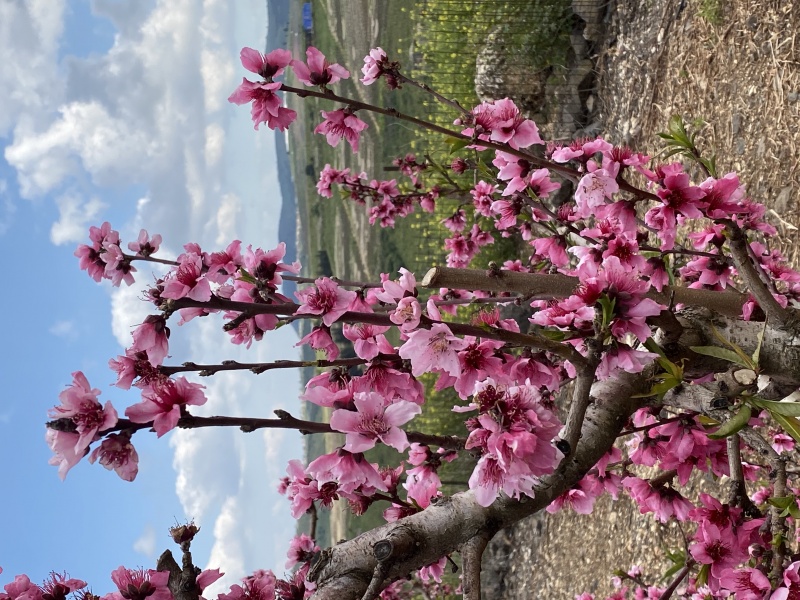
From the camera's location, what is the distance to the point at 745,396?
1.41 meters

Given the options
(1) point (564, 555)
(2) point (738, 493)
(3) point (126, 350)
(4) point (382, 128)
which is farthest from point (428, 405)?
(3) point (126, 350)

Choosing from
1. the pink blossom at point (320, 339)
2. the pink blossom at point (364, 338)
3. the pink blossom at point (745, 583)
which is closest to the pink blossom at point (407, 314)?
the pink blossom at point (364, 338)

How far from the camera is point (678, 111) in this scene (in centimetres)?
520

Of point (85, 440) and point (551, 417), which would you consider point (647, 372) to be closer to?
point (551, 417)

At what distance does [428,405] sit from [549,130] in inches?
162

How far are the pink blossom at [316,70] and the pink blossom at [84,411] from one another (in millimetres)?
1239

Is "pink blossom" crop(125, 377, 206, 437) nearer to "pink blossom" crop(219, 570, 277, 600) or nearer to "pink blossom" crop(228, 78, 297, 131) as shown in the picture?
"pink blossom" crop(219, 570, 277, 600)

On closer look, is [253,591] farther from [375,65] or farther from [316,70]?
[375,65]

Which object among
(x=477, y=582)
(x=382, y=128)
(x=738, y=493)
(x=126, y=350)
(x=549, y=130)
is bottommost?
(x=477, y=582)

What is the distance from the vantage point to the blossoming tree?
4.14 ft

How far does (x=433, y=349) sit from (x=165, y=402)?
24.4 inches

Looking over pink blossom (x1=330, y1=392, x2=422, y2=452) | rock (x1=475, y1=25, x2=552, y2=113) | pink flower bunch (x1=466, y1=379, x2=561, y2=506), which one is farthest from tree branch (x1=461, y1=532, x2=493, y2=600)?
rock (x1=475, y1=25, x2=552, y2=113)

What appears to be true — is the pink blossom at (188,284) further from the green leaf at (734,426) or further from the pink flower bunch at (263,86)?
the green leaf at (734,426)

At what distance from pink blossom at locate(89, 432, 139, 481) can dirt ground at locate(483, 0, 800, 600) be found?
3774mm
